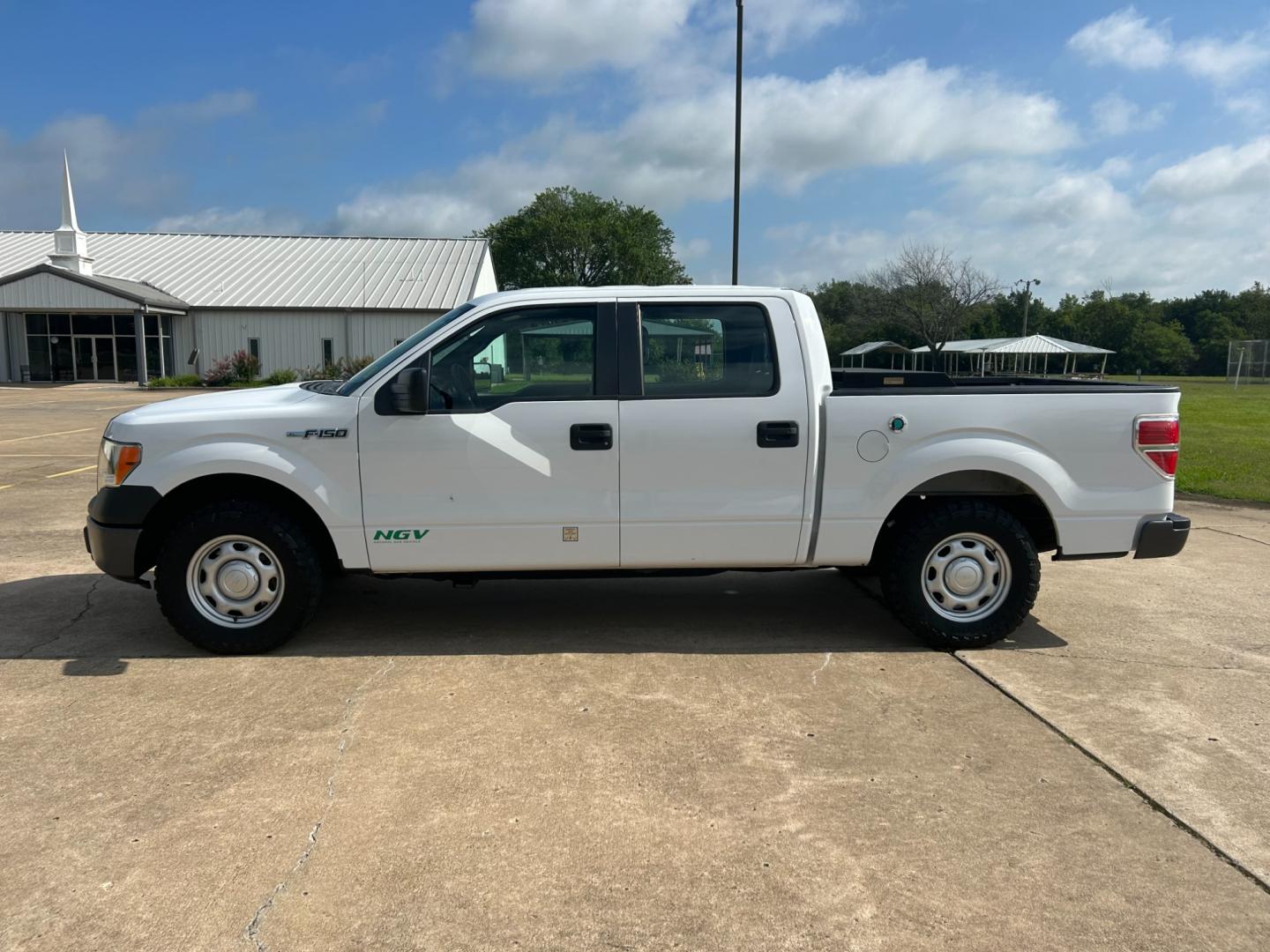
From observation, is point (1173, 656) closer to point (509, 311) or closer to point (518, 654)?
point (518, 654)

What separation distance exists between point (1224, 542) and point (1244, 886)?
615 cm

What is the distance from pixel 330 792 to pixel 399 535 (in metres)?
1.62

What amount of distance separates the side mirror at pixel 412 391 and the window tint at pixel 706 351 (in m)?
1.13

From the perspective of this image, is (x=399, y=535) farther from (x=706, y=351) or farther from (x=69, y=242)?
(x=69, y=242)

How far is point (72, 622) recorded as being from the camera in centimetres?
557

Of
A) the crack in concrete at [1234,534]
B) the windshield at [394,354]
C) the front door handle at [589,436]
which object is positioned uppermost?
the windshield at [394,354]

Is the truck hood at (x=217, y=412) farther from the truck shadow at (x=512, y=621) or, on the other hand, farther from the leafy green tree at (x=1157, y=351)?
the leafy green tree at (x=1157, y=351)

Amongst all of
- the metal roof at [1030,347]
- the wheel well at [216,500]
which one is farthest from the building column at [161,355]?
the metal roof at [1030,347]

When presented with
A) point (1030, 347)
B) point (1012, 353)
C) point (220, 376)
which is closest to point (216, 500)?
point (220, 376)

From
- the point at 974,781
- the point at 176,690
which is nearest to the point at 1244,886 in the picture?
the point at 974,781

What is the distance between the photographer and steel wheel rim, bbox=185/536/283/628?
4.85 metres

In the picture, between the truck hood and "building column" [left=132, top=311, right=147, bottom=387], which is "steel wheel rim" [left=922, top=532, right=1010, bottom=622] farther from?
"building column" [left=132, top=311, right=147, bottom=387]

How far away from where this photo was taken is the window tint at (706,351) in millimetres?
4910

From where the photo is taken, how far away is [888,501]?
4973 mm
